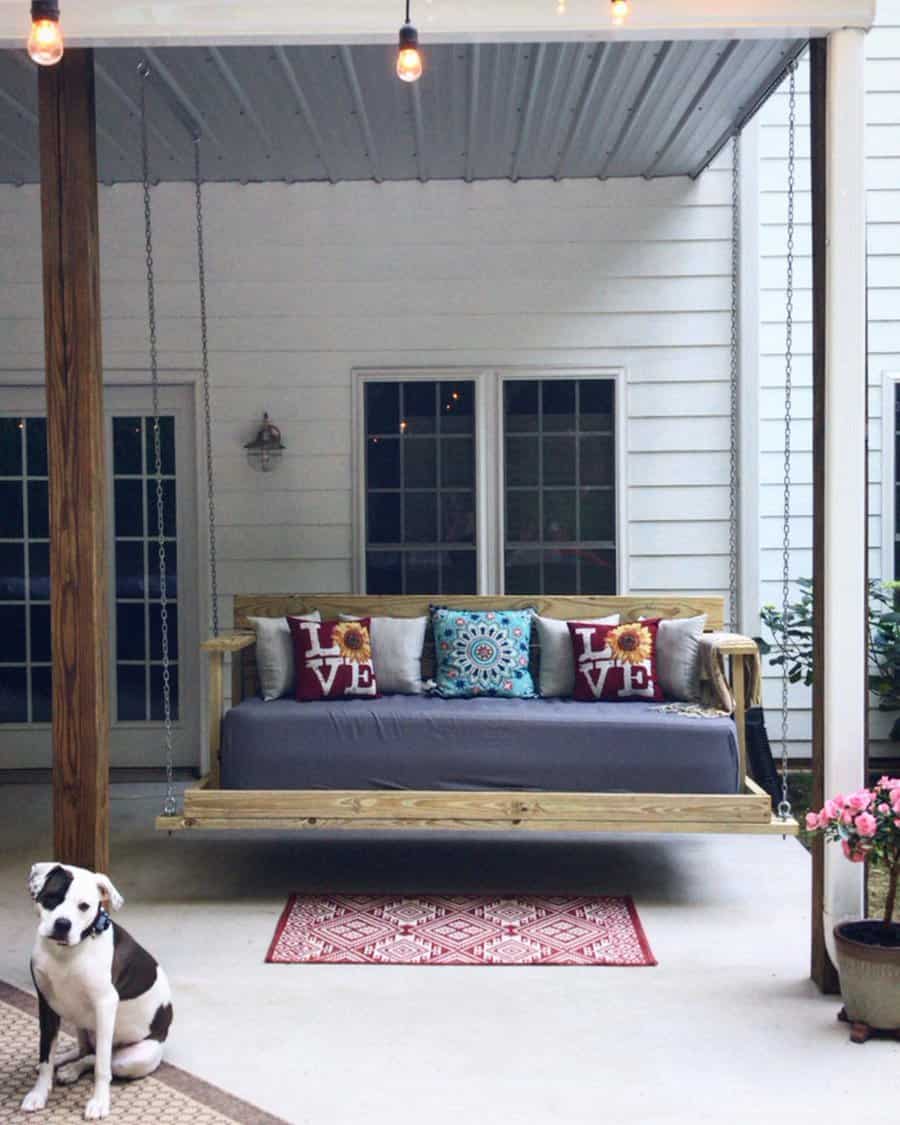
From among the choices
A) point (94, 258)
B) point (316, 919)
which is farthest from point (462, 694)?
point (94, 258)

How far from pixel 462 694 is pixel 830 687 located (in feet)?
6.84

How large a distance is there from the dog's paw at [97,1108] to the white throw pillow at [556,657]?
3.09 metres

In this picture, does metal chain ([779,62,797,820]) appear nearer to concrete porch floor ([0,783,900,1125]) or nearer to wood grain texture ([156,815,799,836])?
wood grain texture ([156,815,799,836])

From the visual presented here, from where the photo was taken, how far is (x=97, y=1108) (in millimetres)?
3229

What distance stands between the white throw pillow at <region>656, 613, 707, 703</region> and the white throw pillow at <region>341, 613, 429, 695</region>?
108 cm

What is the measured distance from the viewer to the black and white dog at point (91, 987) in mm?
3248

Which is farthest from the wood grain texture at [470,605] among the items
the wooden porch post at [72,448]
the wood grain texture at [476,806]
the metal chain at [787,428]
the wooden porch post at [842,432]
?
the wooden porch post at [842,432]

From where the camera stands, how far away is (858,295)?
4086 millimetres

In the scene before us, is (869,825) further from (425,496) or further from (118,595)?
(118,595)

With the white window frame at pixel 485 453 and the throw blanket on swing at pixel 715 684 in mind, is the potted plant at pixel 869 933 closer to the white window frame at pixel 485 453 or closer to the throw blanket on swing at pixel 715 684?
the throw blanket on swing at pixel 715 684

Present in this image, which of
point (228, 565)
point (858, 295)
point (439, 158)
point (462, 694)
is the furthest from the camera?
point (228, 565)

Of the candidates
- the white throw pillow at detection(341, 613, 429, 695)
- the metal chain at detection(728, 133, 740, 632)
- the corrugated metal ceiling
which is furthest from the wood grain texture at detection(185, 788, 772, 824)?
the corrugated metal ceiling

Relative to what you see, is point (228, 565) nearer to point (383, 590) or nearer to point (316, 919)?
point (383, 590)

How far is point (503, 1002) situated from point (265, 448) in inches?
147
